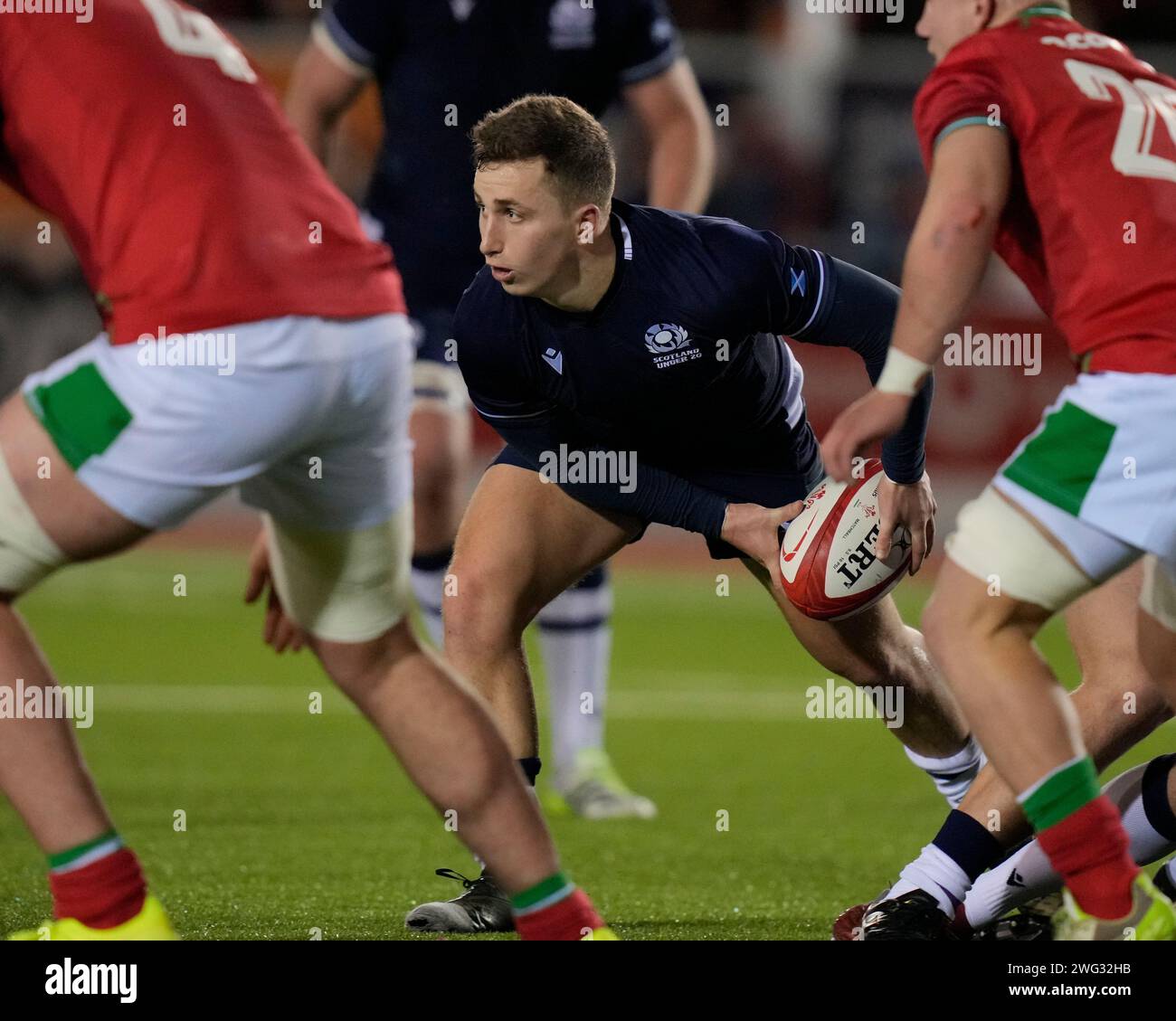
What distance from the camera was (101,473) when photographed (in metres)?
2.76

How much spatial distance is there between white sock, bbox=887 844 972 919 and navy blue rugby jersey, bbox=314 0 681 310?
2.96m

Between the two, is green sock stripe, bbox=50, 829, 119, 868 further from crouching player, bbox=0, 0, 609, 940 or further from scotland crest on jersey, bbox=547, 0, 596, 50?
scotland crest on jersey, bbox=547, 0, 596, 50

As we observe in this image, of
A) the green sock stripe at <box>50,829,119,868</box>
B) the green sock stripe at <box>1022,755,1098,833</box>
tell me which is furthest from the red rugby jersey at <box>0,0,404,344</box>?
the green sock stripe at <box>1022,755,1098,833</box>

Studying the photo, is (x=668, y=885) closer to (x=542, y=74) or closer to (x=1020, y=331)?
(x=542, y=74)

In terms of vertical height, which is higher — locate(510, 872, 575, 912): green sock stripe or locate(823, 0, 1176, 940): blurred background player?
locate(823, 0, 1176, 940): blurred background player

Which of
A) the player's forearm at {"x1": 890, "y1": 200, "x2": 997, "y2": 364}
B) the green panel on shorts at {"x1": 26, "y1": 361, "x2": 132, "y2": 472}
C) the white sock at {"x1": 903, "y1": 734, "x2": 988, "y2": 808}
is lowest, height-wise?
the white sock at {"x1": 903, "y1": 734, "x2": 988, "y2": 808}

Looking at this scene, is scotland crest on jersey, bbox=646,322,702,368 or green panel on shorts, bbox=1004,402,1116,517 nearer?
green panel on shorts, bbox=1004,402,1116,517

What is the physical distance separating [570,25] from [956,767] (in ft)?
9.32

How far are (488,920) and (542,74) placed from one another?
3001 millimetres

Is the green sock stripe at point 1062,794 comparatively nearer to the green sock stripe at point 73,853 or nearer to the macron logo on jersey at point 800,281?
the macron logo on jersey at point 800,281

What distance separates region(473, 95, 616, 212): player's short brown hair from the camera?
146 inches

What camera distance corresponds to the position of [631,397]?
409cm

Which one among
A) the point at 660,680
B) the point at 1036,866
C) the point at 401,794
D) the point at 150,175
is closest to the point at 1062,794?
the point at 1036,866

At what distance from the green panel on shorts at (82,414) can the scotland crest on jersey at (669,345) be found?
1523 millimetres
